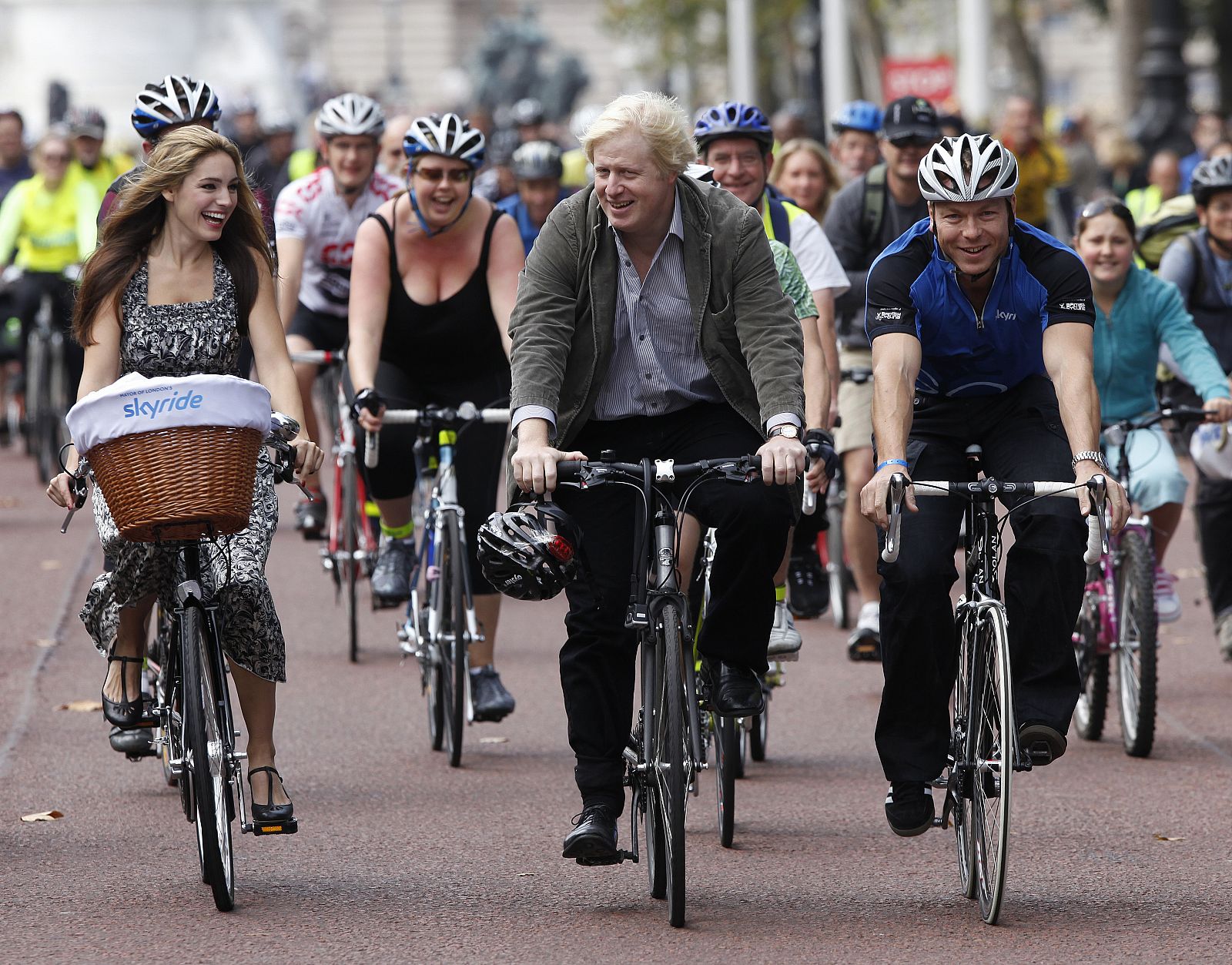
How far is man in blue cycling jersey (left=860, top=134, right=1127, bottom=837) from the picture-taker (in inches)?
231

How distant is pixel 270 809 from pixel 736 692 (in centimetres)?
127

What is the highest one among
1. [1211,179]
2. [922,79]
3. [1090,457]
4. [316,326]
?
[922,79]

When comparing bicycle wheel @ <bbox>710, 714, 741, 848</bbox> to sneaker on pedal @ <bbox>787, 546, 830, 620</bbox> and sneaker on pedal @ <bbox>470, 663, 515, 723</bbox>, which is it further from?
sneaker on pedal @ <bbox>787, 546, 830, 620</bbox>

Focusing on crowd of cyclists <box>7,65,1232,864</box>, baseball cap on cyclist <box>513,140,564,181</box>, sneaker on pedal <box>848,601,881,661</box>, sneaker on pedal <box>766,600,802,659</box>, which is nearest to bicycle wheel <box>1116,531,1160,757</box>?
crowd of cyclists <box>7,65,1232,864</box>

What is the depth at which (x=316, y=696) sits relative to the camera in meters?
9.24

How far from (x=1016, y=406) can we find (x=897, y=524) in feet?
2.42

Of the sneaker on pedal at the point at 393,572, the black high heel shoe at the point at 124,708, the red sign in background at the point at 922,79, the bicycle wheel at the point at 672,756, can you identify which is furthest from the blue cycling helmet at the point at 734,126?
the red sign in background at the point at 922,79

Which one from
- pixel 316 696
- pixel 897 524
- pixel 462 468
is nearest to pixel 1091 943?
pixel 897 524

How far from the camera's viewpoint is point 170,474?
18.2 feet

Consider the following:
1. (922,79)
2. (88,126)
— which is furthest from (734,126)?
(922,79)

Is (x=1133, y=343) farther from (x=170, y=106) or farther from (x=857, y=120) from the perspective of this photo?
(x=857, y=120)

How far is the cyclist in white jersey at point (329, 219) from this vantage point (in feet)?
32.6

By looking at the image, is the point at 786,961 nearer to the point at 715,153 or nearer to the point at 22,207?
the point at 715,153

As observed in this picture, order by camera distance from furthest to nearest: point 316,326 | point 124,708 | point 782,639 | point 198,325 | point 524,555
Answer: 1. point 316,326
2. point 782,639
3. point 124,708
4. point 198,325
5. point 524,555
